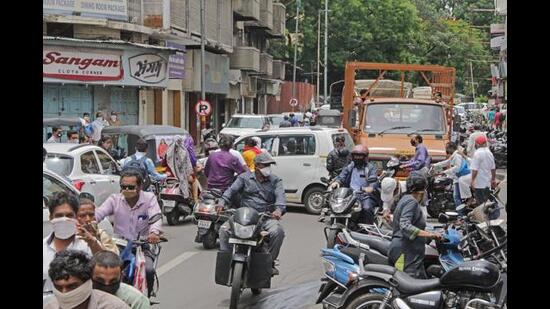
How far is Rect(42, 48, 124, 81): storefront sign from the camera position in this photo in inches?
976

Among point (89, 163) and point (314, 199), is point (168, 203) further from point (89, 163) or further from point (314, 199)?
point (314, 199)

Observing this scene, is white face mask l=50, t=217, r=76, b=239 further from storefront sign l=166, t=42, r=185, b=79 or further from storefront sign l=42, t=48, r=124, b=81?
storefront sign l=166, t=42, r=185, b=79

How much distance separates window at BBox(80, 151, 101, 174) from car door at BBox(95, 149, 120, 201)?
0.12 m

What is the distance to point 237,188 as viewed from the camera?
884 centimetres

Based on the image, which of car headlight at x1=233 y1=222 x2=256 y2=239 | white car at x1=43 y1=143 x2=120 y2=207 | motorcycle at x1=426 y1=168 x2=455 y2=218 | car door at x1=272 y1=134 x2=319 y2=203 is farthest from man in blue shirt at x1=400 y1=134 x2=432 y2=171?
car headlight at x1=233 y1=222 x2=256 y2=239

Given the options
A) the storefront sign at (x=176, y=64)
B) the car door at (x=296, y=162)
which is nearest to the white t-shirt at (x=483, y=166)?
the car door at (x=296, y=162)

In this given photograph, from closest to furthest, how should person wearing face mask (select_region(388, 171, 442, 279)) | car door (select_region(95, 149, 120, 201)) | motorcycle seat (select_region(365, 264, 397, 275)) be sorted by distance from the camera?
motorcycle seat (select_region(365, 264, 397, 275)) < person wearing face mask (select_region(388, 171, 442, 279)) < car door (select_region(95, 149, 120, 201))

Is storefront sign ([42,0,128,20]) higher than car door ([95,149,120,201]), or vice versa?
storefront sign ([42,0,128,20])

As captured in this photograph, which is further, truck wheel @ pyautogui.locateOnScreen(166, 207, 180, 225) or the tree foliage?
the tree foliage

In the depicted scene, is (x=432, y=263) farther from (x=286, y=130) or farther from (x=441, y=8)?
(x=441, y=8)

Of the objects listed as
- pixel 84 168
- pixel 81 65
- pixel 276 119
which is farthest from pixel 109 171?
pixel 276 119
